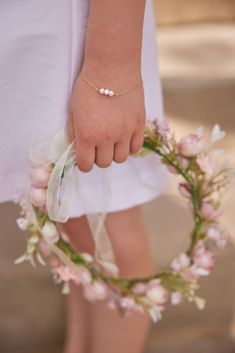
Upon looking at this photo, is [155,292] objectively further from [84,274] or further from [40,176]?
[40,176]

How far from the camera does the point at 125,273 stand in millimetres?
1207

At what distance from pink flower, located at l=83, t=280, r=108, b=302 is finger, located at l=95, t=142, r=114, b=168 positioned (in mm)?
287

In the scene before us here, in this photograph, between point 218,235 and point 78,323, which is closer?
point 218,235

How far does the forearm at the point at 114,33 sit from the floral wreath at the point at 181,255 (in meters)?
0.19

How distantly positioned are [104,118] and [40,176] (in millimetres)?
156

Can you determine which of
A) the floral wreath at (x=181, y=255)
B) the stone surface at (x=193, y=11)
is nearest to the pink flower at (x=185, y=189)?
the floral wreath at (x=181, y=255)

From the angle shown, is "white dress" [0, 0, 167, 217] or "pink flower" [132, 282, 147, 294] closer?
"white dress" [0, 0, 167, 217]

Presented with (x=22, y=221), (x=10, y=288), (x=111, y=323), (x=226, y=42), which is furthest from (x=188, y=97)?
(x=22, y=221)

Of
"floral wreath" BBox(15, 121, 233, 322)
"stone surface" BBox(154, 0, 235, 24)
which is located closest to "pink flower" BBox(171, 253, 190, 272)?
"floral wreath" BBox(15, 121, 233, 322)

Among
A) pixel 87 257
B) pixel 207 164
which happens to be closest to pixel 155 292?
pixel 87 257

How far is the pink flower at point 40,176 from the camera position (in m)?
0.99

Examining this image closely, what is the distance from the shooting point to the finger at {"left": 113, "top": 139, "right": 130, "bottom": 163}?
36.8 inches

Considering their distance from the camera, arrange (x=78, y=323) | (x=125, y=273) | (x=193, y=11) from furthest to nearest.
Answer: (x=193, y=11)
(x=78, y=323)
(x=125, y=273)

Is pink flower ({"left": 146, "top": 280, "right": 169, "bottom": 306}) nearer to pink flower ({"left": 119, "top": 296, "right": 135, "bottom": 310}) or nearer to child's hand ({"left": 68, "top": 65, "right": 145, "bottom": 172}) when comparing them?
pink flower ({"left": 119, "top": 296, "right": 135, "bottom": 310})
